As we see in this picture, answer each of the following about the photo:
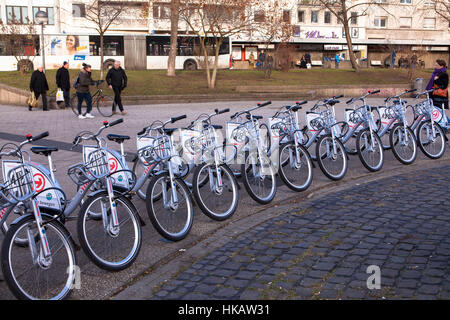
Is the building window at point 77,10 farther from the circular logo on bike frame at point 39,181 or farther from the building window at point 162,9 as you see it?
the circular logo on bike frame at point 39,181

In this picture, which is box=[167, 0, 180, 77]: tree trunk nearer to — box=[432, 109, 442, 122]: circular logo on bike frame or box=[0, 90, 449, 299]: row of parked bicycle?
box=[432, 109, 442, 122]: circular logo on bike frame

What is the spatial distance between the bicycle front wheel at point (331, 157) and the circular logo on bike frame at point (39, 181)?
4.40 meters

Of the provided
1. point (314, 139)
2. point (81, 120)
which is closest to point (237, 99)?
point (81, 120)

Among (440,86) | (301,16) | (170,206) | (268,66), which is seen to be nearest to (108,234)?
(170,206)

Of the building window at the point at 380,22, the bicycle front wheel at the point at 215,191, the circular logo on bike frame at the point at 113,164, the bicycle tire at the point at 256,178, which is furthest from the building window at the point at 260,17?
the building window at the point at 380,22

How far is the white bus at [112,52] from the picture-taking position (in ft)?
130

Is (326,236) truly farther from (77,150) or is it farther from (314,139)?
(77,150)

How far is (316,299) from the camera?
4160mm

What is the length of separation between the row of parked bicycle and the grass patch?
17.6m

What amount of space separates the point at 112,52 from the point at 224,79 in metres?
10.9

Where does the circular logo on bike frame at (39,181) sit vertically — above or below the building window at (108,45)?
below

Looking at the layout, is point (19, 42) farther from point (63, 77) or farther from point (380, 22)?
point (380, 22)

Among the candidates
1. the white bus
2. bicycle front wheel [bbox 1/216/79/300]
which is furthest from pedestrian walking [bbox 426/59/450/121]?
the white bus

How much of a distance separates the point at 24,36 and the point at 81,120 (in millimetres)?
23292
